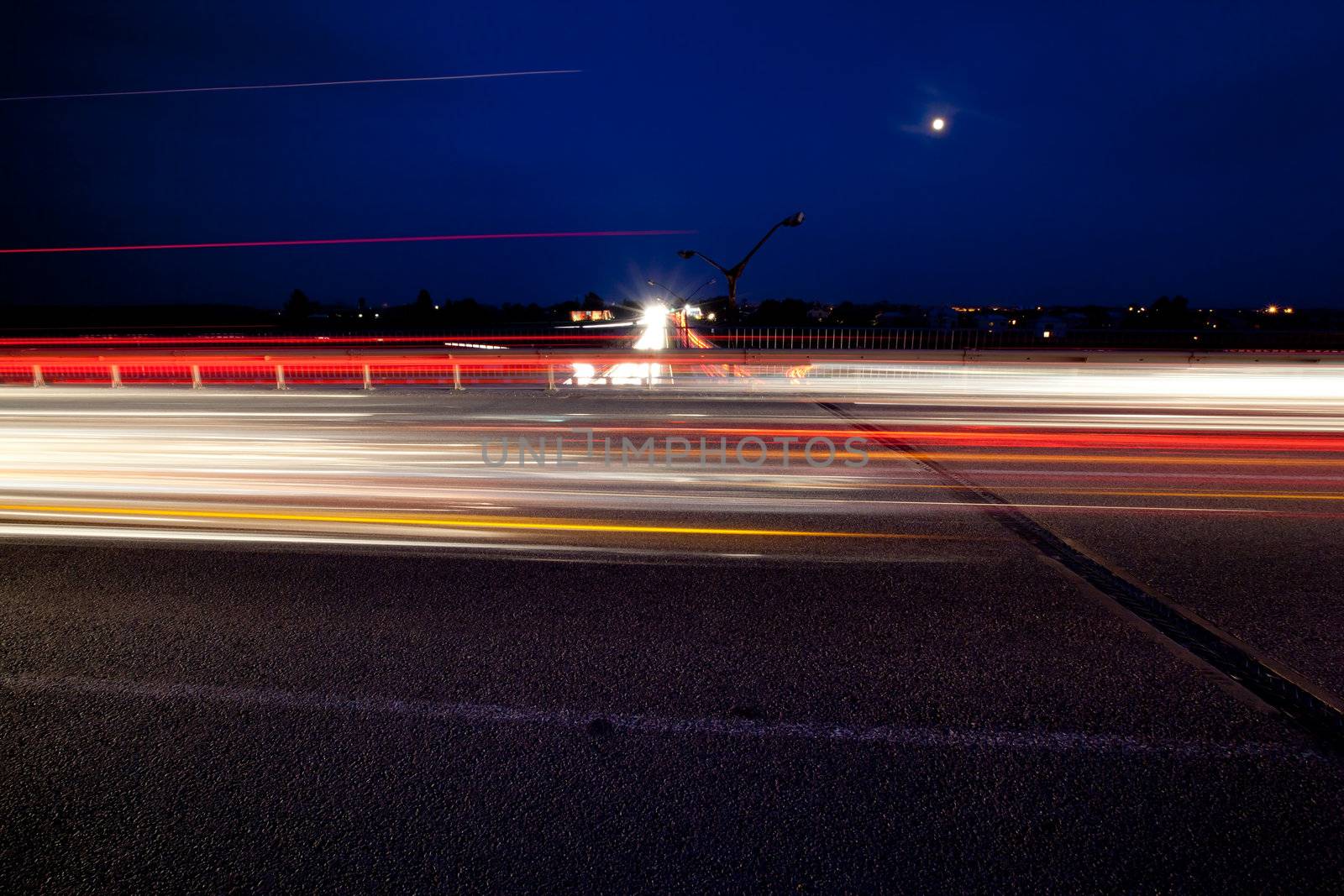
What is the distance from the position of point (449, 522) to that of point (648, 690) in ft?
11.6

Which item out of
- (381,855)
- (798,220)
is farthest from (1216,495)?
(798,220)

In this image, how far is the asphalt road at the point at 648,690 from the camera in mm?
2369

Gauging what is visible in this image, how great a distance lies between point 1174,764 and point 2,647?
640cm

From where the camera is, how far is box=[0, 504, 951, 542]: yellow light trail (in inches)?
232

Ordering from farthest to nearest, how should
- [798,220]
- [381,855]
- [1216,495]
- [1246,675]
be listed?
1. [798,220]
2. [1216,495]
3. [1246,675]
4. [381,855]

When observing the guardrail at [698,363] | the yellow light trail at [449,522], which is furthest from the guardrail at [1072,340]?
the yellow light trail at [449,522]

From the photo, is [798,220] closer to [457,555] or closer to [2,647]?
[457,555]

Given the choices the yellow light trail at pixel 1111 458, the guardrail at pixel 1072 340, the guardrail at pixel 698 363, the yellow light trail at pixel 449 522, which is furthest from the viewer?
the guardrail at pixel 1072 340

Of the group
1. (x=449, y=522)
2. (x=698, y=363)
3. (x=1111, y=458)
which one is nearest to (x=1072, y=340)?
(x=698, y=363)

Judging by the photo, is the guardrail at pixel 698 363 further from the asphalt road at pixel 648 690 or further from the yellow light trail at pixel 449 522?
the asphalt road at pixel 648 690

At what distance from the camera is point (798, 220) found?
2305 centimetres

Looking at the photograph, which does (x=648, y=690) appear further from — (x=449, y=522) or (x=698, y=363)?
(x=698, y=363)

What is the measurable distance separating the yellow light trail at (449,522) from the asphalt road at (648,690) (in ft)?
0.15

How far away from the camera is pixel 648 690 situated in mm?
3391
